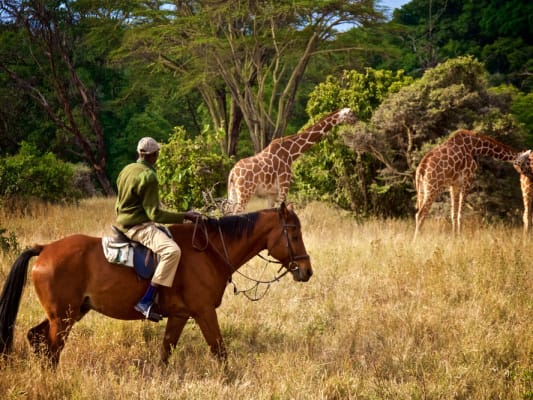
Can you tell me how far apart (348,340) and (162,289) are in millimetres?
2025

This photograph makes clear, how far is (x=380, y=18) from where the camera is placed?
18.5 metres

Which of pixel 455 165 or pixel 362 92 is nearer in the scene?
pixel 455 165

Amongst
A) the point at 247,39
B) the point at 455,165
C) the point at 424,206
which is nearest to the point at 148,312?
the point at 424,206

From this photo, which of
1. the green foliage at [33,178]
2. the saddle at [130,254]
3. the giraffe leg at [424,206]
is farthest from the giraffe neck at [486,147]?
the green foliage at [33,178]

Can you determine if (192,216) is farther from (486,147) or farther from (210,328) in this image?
(486,147)

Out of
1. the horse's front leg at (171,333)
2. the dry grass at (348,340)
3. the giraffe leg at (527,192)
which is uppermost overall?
the giraffe leg at (527,192)

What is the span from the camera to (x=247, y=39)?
1967 cm

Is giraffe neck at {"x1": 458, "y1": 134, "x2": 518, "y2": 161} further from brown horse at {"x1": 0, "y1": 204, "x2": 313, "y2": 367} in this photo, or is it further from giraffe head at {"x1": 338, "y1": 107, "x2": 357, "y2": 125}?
brown horse at {"x1": 0, "y1": 204, "x2": 313, "y2": 367}

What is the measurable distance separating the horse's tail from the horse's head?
210cm

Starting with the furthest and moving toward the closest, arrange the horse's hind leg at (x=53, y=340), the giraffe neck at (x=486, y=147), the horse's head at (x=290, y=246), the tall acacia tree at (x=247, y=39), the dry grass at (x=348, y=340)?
the tall acacia tree at (x=247, y=39) < the giraffe neck at (x=486, y=147) < the horse's head at (x=290, y=246) < the horse's hind leg at (x=53, y=340) < the dry grass at (x=348, y=340)

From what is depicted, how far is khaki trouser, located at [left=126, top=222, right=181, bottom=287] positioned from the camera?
479 centimetres

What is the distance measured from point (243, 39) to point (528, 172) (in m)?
11.7

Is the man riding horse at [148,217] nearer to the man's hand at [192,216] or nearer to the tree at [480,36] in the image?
the man's hand at [192,216]

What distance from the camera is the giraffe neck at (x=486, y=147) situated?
420 inches
